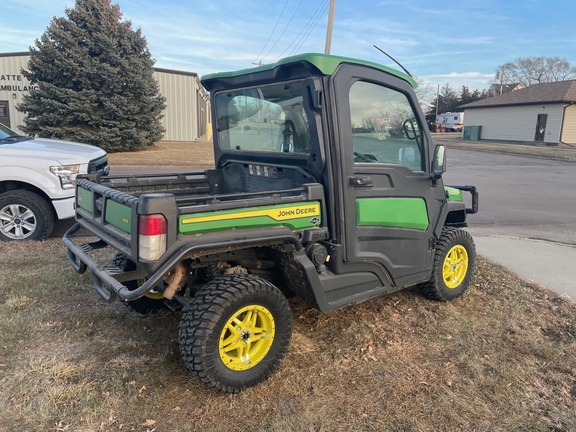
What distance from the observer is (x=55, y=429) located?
254cm

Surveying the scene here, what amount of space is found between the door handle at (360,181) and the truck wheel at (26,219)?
15.3 feet

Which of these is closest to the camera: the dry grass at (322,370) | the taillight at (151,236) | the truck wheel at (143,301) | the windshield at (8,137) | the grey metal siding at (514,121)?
the taillight at (151,236)

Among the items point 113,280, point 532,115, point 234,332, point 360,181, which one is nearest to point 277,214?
point 360,181

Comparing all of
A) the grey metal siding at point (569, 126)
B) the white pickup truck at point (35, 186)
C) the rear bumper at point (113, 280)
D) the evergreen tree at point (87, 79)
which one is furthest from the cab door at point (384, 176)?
the grey metal siding at point (569, 126)

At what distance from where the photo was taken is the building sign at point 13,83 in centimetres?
2448

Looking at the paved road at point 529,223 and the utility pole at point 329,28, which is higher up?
the utility pole at point 329,28

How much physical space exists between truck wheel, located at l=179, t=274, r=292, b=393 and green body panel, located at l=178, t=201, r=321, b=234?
391 millimetres

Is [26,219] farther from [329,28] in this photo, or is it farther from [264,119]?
[329,28]

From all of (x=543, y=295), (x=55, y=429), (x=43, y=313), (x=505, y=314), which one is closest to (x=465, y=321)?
(x=505, y=314)

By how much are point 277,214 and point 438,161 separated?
1640mm

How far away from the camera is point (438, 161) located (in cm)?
381

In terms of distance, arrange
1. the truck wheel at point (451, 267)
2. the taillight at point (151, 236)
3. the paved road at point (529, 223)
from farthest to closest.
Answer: the paved road at point (529, 223) < the truck wheel at point (451, 267) < the taillight at point (151, 236)

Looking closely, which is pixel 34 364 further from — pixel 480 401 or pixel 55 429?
pixel 480 401

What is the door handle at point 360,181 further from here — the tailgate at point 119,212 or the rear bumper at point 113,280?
the rear bumper at point 113,280
